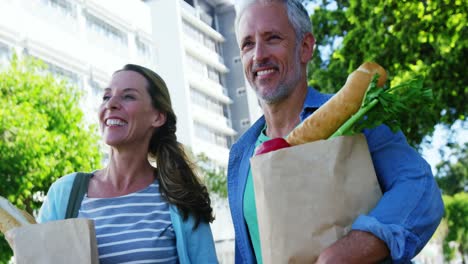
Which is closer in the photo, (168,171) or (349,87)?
(349,87)

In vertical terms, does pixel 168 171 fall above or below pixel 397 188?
above

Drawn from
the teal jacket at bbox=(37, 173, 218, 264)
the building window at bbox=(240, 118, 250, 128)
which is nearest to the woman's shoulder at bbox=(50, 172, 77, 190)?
the teal jacket at bbox=(37, 173, 218, 264)

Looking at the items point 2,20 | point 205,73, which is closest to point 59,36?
point 2,20

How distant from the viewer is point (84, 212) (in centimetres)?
290

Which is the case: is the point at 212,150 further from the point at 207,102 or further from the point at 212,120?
the point at 207,102

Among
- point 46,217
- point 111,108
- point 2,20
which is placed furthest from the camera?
point 2,20

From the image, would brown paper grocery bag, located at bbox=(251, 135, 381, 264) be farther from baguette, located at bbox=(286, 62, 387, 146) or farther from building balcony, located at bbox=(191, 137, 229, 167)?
building balcony, located at bbox=(191, 137, 229, 167)

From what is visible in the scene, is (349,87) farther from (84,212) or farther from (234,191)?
(84,212)

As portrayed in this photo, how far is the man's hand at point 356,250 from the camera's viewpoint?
5.41 feet

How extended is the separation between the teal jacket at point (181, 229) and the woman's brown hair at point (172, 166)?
0.04 m

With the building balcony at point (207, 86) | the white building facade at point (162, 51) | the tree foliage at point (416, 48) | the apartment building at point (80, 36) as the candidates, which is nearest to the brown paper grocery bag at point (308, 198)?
the tree foliage at point (416, 48)

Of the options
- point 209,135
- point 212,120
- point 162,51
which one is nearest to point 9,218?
point 162,51

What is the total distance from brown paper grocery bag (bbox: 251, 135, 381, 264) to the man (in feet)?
0.15

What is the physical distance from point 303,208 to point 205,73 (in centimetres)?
5732
